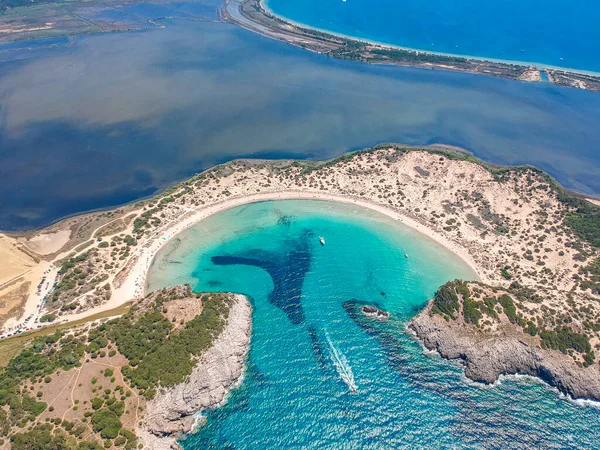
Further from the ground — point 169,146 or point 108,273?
point 169,146

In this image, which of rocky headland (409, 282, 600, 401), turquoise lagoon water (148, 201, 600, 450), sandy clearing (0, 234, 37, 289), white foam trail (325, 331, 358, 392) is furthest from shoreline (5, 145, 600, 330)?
white foam trail (325, 331, 358, 392)

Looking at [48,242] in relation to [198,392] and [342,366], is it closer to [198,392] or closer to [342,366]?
[198,392]

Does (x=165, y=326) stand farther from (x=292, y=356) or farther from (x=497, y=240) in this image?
(x=497, y=240)

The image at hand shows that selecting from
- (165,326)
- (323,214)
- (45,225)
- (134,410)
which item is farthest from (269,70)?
(134,410)

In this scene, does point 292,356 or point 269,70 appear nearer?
point 292,356

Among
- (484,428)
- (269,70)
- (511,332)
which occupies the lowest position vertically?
(484,428)

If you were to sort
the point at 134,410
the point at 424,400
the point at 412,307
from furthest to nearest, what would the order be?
the point at 412,307
the point at 424,400
the point at 134,410

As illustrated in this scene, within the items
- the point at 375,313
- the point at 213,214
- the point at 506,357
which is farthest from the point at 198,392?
the point at 506,357
